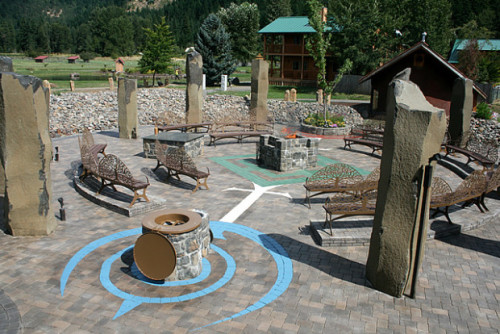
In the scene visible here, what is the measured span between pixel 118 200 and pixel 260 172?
515cm

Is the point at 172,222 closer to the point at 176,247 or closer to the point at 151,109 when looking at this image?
the point at 176,247

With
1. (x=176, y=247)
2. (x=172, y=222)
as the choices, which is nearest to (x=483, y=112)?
(x=172, y=222)

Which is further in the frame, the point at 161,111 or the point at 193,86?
the point at 161,111

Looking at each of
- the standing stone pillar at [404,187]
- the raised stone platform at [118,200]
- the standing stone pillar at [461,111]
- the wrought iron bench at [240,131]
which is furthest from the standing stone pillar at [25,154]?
the standing stone pillar at [461,111]

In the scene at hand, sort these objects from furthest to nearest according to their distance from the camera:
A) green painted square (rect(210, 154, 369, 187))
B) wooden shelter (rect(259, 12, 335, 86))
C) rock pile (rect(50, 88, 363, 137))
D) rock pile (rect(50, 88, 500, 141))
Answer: wooden shelter (rect(259, 12, 335, 86)) < rock pile (rect(50, 88, 363, 137)) < rock pile (rect(50, 88, 500, 141)) < green painted square (rect(210, 154, 369, 187))

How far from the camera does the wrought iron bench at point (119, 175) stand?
32.9 ft

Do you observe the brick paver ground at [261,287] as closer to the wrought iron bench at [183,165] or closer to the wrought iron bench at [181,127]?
the wrought iron bench at [183,165]

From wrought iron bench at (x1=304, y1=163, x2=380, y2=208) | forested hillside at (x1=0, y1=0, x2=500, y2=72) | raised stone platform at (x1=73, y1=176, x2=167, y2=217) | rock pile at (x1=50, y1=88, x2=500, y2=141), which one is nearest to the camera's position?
raised stone platform at (x1=73, y1=176, x2=167, y2=217)

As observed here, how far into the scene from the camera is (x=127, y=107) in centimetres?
1802

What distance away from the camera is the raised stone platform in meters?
9.84

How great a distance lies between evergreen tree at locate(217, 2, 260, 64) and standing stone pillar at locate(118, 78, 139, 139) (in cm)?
3880

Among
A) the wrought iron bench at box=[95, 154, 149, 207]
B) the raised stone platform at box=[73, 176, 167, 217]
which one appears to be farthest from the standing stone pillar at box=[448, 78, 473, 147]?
the wrought iron bench at box=[95, 154, 149, 207]

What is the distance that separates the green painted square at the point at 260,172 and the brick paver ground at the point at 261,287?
2.60 metres

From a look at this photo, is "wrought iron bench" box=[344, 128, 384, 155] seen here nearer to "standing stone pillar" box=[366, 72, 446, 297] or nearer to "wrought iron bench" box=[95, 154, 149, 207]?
"wrought iron bench" box=[95, 154, 149, 207]
